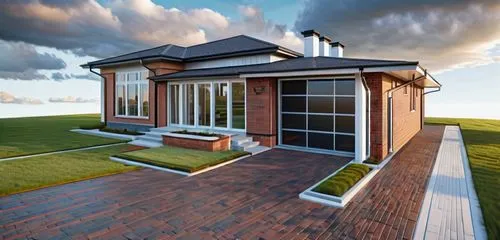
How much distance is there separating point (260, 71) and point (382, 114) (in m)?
4.30

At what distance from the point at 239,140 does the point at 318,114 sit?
3.09 meters

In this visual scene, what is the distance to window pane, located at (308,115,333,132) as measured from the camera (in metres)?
10.3

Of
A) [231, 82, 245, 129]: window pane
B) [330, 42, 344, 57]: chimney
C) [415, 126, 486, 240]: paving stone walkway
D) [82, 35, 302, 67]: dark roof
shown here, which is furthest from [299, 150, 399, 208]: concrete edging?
[330, 42, 344, 57]: chimney

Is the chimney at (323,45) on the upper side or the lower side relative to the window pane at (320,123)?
upper

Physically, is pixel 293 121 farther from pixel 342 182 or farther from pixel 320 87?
pixel 342 182

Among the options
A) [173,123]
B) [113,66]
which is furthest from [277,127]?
[113,66]

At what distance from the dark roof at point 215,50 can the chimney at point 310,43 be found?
618mm

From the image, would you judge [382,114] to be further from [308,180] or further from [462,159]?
[308,180]

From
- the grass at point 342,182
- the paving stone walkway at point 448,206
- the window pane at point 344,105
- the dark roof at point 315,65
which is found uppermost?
the dark roof at point 315,65

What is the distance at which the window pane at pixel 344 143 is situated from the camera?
9.95 metres

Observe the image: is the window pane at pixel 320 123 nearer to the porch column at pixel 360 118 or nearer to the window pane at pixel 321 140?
the window pane at pixel 321 140

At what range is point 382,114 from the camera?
9.07m

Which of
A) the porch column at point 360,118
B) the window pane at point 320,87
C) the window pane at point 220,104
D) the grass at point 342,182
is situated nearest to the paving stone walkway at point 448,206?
the grass at point 342,182

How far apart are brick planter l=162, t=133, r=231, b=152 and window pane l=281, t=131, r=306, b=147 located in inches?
89.6
